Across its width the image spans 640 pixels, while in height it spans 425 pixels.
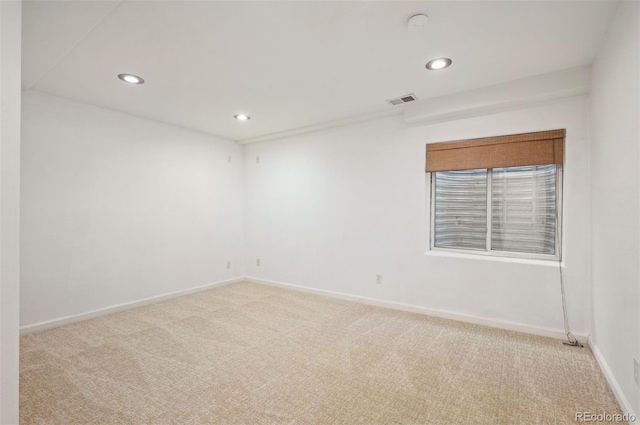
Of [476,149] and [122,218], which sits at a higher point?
[476,149]

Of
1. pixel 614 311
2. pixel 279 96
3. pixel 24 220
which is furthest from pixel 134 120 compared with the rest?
pixel 614 311

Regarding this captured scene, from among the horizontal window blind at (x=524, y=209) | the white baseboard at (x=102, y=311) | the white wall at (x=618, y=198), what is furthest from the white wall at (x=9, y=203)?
the horizontal window blind at (x=524, y=209)

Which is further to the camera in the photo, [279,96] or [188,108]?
[188,108]

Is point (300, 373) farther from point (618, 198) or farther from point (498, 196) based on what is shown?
point (498, 196)

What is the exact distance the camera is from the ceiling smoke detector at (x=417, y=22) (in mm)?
1995

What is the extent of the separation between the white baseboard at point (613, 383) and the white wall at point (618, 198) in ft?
0.07

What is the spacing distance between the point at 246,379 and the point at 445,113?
3.30 m

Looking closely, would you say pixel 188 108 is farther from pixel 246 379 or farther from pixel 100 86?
pixel 246 379

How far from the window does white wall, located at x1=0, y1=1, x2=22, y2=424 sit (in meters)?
3.55

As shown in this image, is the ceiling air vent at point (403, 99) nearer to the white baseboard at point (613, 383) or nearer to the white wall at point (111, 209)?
the white baseboard at point (613, 383)

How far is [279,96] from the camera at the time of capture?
3396mm

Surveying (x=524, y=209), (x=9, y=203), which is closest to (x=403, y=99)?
(x=524, y=209)

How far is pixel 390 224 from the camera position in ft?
Answer: 13.0

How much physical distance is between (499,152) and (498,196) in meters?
0.49
